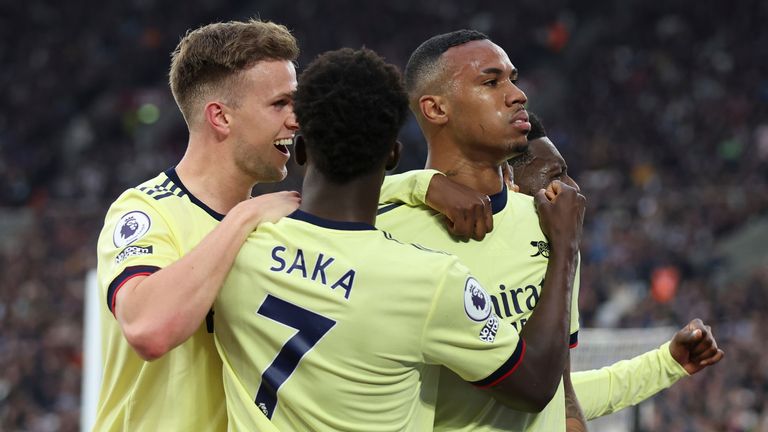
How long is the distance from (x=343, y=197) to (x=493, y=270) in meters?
0.69

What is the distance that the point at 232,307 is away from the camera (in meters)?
3.10

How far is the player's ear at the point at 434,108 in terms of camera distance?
12.4 ft

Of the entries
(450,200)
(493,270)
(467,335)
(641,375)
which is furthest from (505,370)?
(641,375)

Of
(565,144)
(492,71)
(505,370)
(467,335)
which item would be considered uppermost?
(492,71)

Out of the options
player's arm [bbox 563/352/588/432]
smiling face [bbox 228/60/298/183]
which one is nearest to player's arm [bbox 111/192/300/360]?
smiling face [bbox 228/60/298/183]

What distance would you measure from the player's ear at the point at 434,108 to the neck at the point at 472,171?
0.38ft

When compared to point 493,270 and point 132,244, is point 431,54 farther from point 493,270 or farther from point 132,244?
point 132,244

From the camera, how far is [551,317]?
3.24 metres

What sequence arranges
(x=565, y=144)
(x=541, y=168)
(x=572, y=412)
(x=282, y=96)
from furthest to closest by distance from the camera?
(x=565, y=144)
(x=541, y=168)
(x=572, y=412)
(x=282, y=96)

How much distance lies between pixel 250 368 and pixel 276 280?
29cm

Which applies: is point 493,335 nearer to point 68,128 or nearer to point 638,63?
point 638,63

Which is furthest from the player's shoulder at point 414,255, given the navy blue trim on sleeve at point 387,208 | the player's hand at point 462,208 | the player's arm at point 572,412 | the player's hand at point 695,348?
the player's hand at point 695,348

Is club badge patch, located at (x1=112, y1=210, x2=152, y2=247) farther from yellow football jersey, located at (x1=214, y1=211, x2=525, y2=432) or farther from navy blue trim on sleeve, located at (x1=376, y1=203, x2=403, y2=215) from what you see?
navy blue trim on sleeve, located at (x1=376, y1=203, x2=403, y2=215)

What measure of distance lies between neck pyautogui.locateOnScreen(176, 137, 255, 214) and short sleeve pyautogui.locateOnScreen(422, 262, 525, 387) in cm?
107
